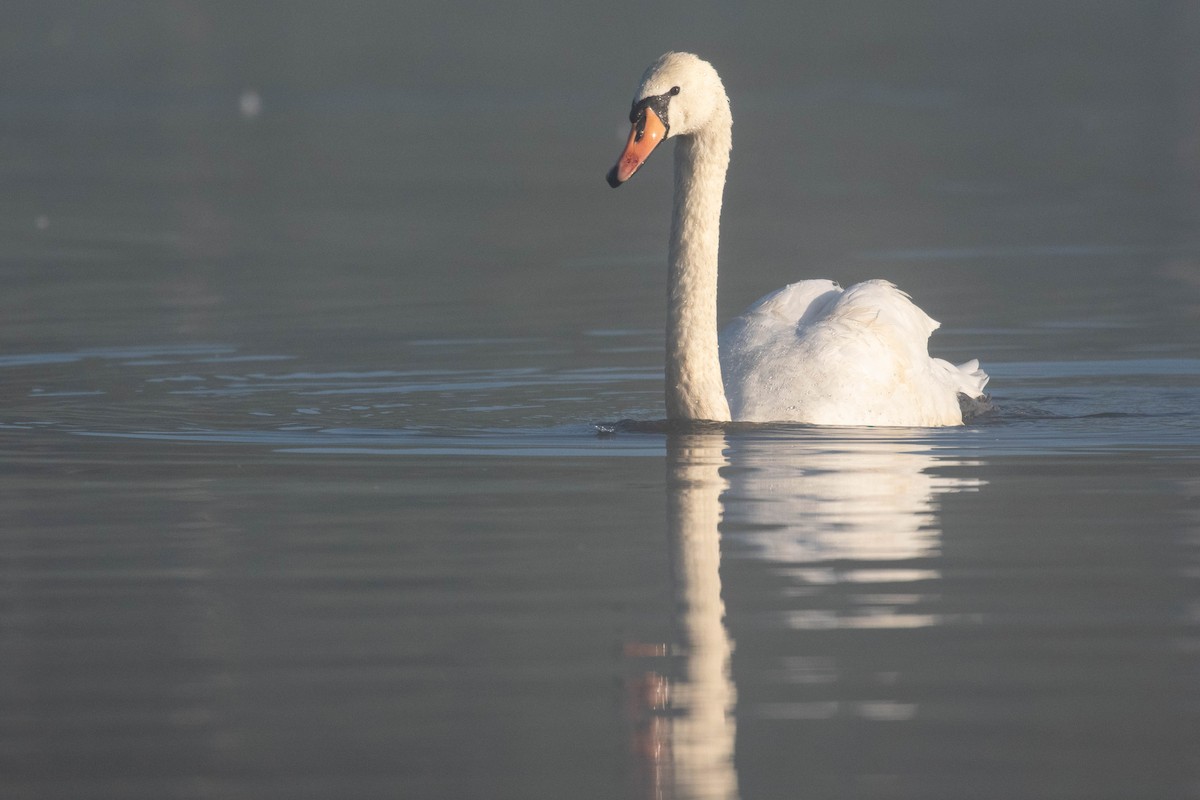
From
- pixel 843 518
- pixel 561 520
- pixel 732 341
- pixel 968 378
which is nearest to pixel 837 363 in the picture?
pixel 732 341

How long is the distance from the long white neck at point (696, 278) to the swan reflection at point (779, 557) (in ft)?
0.66

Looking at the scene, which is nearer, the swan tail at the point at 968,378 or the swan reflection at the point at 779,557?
the swan reflection at the point at 779,557

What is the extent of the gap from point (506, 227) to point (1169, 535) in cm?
1815

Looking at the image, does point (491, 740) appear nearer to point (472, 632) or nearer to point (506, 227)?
point (472, 632)

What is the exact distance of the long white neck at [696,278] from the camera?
35.7 feet

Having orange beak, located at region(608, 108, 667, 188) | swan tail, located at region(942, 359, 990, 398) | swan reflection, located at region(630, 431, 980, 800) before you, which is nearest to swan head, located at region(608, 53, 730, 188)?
orange beak, located at region(608, 108, 667, 188)

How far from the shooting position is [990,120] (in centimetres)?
4447

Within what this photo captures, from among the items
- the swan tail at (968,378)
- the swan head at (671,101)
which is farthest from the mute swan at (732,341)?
the swan tail at (968,378)

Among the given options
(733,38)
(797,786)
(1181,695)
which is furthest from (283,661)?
(733,38)

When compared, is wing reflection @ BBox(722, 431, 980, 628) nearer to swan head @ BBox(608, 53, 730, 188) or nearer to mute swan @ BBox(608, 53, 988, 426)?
mute swan @ BBox(608, 53, 988, 426)

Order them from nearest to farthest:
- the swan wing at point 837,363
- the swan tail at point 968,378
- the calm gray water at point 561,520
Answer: the calm gray water at point 561,520, the swan wing at point 837,363, the swan tail at point 968,378

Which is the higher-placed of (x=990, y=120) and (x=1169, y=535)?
(x=990, y=120)

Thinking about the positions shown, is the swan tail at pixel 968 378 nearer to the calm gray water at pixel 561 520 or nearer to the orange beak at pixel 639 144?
the calm gray water at pixel 561 520

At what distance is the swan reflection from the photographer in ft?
19.1
